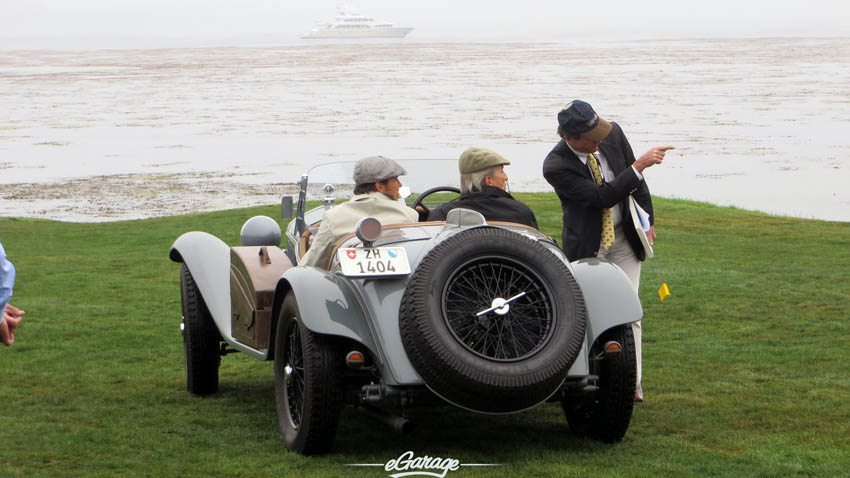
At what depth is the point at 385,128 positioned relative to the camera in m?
35.9

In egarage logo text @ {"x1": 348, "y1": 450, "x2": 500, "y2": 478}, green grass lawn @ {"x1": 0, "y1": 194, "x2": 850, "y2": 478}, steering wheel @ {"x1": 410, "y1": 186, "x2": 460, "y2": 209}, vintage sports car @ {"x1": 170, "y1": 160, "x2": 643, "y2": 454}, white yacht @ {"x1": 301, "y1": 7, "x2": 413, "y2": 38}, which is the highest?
steering wheel @ {"x1": 410, "y1": 186, "x2": 460, "y2": 209}

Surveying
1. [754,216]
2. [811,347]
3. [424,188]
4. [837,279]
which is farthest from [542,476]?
[754,216]

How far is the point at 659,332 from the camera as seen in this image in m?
9.27

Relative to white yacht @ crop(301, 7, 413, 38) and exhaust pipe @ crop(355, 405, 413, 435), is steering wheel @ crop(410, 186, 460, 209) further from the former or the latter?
white yacht @ crop(301, 7, 413, 38)

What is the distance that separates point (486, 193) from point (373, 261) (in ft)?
3.37

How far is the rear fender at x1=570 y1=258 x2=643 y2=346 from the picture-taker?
5531mm

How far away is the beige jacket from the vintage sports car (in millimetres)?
98

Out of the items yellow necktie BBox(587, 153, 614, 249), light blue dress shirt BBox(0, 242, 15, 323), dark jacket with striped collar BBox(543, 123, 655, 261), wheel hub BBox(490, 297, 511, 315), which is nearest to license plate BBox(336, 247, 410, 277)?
wheel hub BBox(490, 297, 511, 315)

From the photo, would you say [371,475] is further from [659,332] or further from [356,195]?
[659,332]

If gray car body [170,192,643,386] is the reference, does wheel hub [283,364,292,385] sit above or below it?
below

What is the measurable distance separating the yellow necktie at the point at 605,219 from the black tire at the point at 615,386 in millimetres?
1098

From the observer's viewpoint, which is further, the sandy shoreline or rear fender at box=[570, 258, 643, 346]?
the sandy shoreline

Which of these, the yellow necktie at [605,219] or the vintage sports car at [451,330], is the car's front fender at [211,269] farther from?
the yellow necktie at [605,219]

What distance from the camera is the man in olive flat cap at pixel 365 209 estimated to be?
6.01 m
